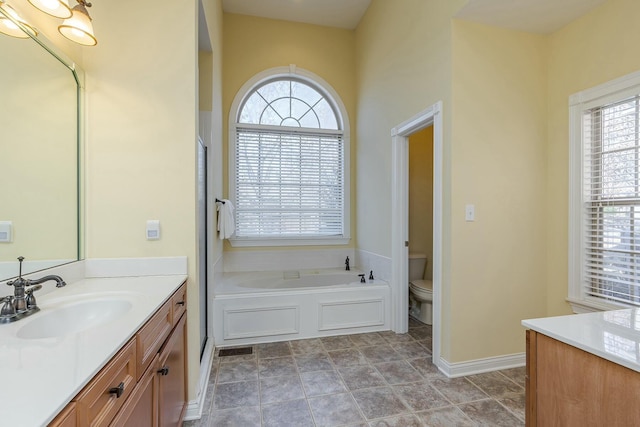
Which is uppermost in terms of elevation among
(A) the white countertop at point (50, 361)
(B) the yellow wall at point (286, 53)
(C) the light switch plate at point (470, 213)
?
(B) the yellow wall at point (286, 53)

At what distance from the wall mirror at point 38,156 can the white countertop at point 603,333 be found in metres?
2.14

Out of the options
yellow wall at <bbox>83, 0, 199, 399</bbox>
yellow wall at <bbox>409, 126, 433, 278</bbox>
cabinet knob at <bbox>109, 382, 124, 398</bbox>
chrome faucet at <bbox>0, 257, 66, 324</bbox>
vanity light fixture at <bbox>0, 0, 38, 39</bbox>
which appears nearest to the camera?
cabinet knob at <bbox>109, 382, 124, 398</bbox>

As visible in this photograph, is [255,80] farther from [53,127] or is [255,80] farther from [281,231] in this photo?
[53,127]

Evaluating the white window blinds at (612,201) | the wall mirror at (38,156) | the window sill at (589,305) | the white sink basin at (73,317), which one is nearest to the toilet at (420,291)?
the window sill at (589,305)

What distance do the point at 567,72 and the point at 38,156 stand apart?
3443 mm

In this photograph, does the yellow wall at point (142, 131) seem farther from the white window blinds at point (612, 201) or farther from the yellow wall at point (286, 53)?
the white window blinds at point (612, 201)

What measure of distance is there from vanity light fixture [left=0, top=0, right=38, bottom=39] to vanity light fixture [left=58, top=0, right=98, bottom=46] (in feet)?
0.44

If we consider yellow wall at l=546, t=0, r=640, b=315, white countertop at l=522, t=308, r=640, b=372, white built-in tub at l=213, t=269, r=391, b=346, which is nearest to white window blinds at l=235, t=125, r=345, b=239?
white built-in tub at l=213, t=269, r=391, b=346

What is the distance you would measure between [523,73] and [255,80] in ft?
9.59

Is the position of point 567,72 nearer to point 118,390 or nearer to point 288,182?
point 288,182

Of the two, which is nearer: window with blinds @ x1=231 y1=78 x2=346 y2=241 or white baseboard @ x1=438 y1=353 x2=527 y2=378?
white baseboard @ x1=438 y1=353 x2=527 y2=378

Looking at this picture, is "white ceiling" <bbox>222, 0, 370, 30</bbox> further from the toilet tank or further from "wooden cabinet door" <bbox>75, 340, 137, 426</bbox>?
"wooden cabinet door" <bbox>75, 340, 137, 426</bbox>

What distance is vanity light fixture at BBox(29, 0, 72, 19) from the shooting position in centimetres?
120

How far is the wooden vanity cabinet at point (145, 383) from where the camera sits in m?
0.73
